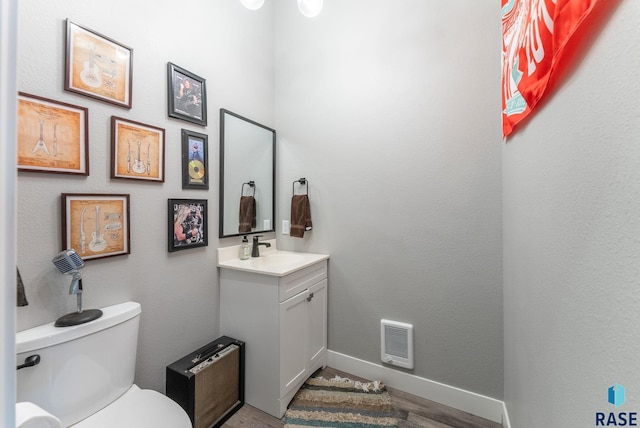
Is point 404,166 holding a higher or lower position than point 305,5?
lower

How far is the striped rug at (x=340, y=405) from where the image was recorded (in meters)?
1.45

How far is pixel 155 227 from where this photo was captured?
139cm

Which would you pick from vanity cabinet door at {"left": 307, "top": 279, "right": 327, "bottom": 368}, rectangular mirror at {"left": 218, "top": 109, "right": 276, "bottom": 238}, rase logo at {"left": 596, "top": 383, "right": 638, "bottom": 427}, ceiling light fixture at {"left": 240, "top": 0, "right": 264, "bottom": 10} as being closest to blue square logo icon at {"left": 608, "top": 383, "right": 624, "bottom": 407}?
rase logo at {"left": 596, "top": 383, "right": 638, "bottom": 427}

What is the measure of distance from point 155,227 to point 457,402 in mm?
2043

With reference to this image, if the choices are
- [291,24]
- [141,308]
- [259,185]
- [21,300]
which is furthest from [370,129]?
[21,300]

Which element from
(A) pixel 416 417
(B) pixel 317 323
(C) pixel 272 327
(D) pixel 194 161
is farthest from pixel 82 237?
(A) pixel 416 417

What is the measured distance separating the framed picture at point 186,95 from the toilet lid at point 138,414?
1393 millimetres

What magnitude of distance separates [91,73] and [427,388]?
2.48m

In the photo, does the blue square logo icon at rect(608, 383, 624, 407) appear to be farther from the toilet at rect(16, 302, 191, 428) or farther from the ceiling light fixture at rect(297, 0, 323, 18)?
the ceiling light fixture at rect(297, 0, 323, 18)

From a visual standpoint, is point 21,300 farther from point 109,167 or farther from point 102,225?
point 109,167

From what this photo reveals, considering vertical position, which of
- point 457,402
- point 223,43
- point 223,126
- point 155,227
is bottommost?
point 457,402

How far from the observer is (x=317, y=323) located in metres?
1.87

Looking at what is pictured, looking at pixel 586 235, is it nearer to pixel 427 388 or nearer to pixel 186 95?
pixel 427 388

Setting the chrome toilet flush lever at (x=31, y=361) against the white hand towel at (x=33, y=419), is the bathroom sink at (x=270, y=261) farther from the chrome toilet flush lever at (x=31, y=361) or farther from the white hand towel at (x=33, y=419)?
the white hand towel at (x=33, y=419)
